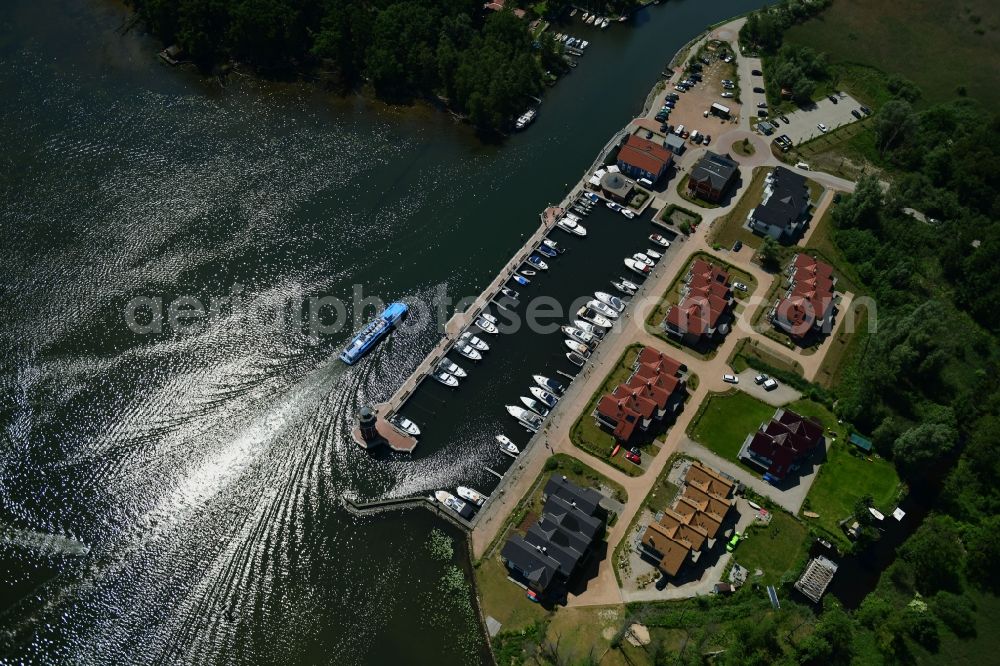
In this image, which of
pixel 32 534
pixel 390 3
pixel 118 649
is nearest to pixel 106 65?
pixel 390 3

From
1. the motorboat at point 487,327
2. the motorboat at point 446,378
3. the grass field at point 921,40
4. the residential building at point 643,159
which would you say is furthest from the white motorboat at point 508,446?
the grass field at point 921,40

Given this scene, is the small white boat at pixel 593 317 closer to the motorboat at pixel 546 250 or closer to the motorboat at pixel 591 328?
the motorboat at pixel 591 328

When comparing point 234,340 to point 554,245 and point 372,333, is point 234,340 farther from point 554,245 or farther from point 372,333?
point 554,245

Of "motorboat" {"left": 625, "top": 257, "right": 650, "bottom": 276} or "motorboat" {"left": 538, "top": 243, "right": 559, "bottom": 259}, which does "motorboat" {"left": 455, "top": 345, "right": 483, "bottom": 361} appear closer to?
"motorboat" {"left": 538, "top": 243, "right": 559, "bottom": 259}

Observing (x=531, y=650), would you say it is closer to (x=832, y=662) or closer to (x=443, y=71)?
(x=832, y=662)

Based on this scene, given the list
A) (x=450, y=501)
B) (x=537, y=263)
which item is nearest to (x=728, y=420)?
(x=537, y=263)

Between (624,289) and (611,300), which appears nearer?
(611,300)

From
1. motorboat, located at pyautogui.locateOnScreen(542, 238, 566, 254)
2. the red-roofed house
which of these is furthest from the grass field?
the red-roofed house
